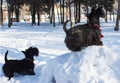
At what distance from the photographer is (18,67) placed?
34.1ft

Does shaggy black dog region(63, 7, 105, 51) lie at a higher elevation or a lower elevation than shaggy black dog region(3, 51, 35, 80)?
higher

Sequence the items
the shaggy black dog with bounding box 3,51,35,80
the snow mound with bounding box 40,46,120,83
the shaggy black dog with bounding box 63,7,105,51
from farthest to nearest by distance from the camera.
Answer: the shaggy black dog with bounding box 3,51,35,80 → the shaggy black dog with bounding box 63,7,105,51 → the snow mound with bounding box 40,46,120,83

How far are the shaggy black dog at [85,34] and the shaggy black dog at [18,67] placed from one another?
2.80 metres

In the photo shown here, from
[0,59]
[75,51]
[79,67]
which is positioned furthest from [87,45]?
[0,59]

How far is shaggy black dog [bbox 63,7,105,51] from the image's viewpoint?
7.85 metres

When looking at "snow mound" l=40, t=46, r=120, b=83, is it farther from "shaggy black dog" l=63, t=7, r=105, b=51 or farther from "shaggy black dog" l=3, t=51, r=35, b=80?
"shaggy black dog" l=3, t=51, r=35, b=80

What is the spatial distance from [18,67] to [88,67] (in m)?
3.60

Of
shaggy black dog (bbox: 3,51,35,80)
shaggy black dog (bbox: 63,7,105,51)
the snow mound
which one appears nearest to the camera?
the snow mound

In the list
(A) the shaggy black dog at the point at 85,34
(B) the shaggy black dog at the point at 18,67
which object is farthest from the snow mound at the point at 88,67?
(B) the shaggy black dog at the point at 18,67

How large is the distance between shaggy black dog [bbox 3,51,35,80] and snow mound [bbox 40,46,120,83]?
2330mm

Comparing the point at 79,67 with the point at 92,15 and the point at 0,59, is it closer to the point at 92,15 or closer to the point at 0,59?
the point at 92,15

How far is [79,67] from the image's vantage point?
24.1 feet

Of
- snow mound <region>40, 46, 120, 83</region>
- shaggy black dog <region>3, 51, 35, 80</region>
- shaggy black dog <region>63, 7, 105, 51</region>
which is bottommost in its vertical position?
shaggy black dog <region>3, 51, 35, 80</region>

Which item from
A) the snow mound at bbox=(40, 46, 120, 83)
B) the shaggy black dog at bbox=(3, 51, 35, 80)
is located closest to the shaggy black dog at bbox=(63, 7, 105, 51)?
the snow mound at bbox=(40, 46, 120, 83)
